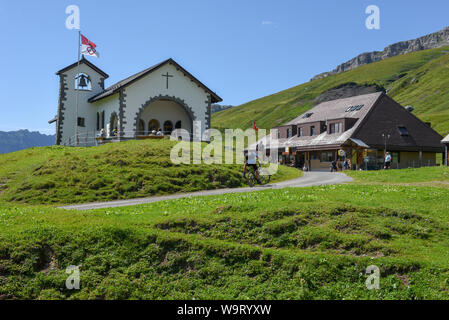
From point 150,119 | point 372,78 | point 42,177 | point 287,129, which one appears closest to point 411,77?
point 372,78

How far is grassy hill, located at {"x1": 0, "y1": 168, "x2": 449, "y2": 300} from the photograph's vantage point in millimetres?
8258

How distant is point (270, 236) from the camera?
10625mm

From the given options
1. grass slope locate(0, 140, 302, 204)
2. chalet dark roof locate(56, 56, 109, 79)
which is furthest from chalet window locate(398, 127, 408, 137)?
chalet dark roof locate(56, 56, 109, 79)

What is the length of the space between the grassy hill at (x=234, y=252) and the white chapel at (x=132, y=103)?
2583 centimetres

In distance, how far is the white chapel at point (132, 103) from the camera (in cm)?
3781

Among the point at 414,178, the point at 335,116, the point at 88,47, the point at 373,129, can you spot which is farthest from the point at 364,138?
the point at 88,47

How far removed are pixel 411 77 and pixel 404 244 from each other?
17947cm

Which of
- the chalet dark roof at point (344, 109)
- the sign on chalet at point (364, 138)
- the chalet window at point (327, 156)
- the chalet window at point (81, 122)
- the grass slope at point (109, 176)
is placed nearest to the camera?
the grass slope at point (109, 176)

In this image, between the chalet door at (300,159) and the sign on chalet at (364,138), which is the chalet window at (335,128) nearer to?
the sign on chalet at (364,138)

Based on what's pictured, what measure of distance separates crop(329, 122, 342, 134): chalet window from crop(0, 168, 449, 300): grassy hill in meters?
38.3

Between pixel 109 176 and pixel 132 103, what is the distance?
16239mm

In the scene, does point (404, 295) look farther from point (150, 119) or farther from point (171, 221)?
point (150, 119)

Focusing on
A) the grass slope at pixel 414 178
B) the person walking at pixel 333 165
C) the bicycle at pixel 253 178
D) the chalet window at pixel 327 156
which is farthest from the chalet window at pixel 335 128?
the bicycle at pixel 253 178

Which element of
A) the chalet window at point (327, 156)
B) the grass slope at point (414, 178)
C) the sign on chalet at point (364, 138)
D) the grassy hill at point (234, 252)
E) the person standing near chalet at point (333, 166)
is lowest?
the grassy hill at point (234, 252)
